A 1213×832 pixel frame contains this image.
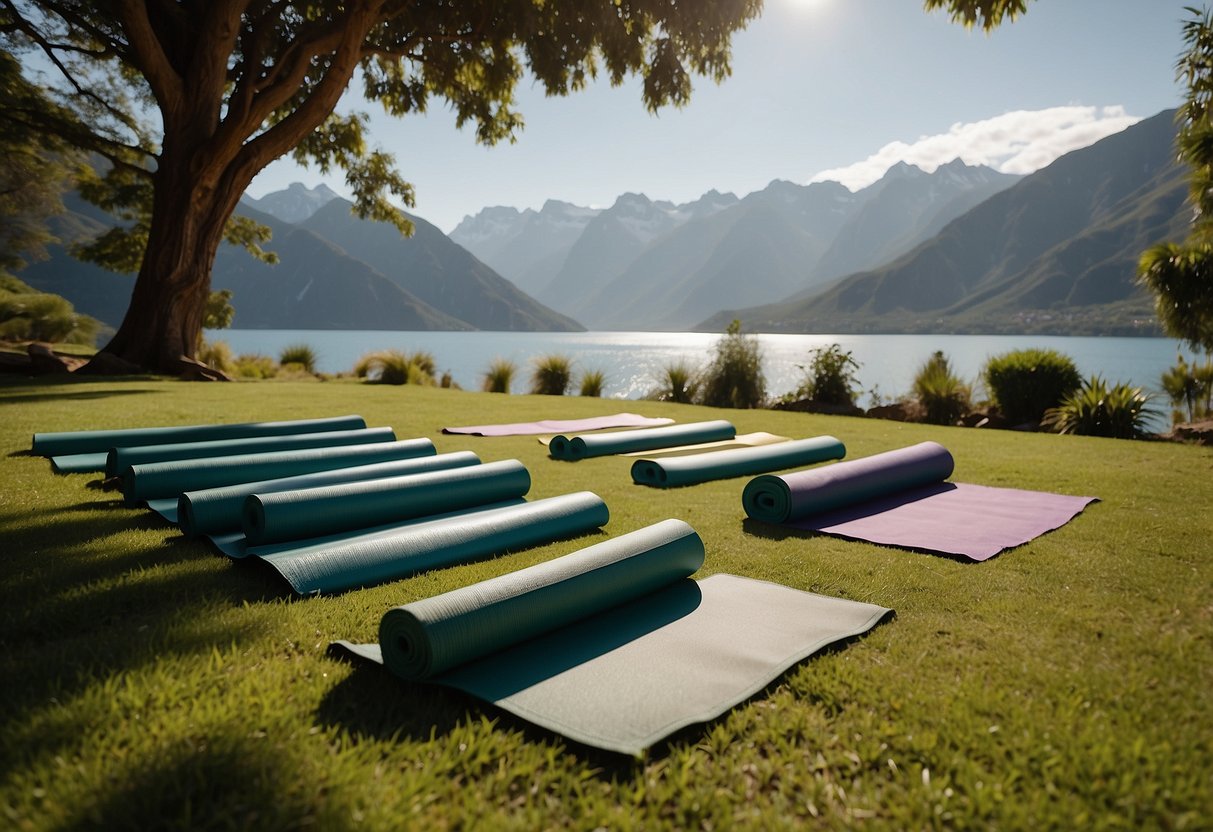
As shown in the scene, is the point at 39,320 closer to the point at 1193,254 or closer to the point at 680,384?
the point at 680,384

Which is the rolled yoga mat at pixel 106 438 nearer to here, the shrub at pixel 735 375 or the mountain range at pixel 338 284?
the shrub at pixel 735 375

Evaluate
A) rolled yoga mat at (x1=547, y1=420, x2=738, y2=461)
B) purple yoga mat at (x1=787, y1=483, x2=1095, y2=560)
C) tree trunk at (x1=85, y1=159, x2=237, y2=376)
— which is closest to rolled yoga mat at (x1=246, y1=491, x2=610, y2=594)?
purple yoga mat at (x1=787, y1=483, x2=1095, y2=560)

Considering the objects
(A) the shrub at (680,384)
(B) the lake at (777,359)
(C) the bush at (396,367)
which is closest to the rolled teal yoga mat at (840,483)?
(B) the lake at (777,359)

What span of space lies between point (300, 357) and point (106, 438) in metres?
13.9

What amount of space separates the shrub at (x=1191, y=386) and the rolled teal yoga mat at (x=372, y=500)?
495 inches

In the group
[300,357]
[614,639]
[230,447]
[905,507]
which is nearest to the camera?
[614,639]

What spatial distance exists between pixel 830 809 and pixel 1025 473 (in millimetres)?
5538

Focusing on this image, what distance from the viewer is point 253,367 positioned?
642 inches

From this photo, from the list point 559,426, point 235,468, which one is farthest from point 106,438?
point 559,426

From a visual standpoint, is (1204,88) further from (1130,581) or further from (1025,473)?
(1130,581)

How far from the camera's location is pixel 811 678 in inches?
80.6

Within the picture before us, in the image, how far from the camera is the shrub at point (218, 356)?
15.7 m

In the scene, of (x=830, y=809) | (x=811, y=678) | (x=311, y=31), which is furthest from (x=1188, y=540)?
(x=311, y=31)

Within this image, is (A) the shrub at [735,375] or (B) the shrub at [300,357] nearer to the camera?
(A) the shrub at [735,375]
